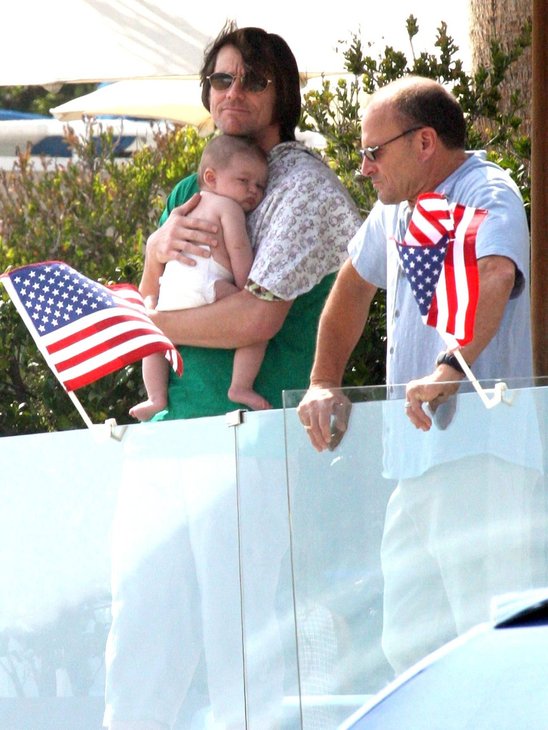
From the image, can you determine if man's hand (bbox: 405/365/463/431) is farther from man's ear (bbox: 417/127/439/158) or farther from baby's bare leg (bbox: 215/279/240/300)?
baby's bare leg (bbox: 215/279/240/300)

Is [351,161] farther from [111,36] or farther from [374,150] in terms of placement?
[374,150]

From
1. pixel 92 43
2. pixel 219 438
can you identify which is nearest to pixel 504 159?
pixel 92 43

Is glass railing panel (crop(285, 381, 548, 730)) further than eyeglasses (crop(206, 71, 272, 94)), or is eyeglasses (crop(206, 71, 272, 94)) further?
eyeglasses (crop(206, 71, 272, 94))

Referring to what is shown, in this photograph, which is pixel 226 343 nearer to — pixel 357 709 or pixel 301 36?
pixel 357 709

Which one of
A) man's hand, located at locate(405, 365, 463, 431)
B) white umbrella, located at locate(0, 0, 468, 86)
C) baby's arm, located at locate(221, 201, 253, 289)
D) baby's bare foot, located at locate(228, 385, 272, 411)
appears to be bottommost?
baby's bare foot, located at locate(228, 385, 272, 411)

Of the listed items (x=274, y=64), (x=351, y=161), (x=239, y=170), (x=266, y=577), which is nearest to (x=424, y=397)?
(x=266, y=577)

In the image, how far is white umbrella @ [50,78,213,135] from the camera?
9.74 meters

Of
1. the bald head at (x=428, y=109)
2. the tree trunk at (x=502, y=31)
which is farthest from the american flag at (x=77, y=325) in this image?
the tree trunk at (x=502, y=31)

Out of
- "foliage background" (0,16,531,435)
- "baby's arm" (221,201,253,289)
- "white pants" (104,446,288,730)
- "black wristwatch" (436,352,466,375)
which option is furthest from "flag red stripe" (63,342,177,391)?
"foliage background" (0,16,531,435)

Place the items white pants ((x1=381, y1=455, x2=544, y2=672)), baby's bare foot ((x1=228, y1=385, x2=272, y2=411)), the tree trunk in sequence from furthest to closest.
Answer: the tree trunk, baby's bare foot ((x1=228, y1=385, x2=272, y2=411)), white pants ((x1=381, y1=455, x2=544, y2=672))

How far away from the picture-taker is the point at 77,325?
355 centimetres

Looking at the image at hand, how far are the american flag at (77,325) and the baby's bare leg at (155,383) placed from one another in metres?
0.45

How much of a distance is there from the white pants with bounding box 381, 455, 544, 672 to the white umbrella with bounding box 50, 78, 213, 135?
273 inches

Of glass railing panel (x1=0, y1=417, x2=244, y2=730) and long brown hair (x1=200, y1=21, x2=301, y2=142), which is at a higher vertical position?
long brown hair (x1=200, y1=21, x2=301, y2=142)
